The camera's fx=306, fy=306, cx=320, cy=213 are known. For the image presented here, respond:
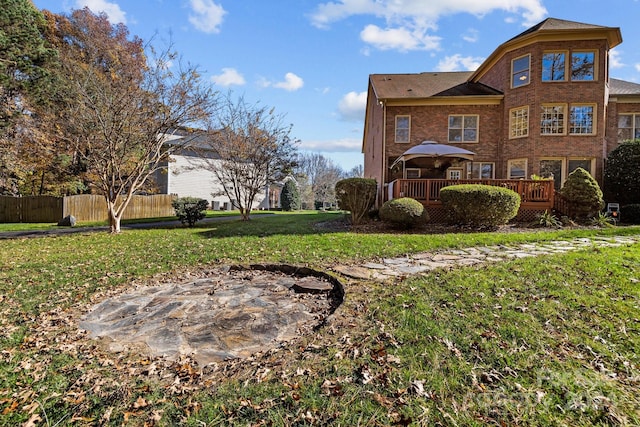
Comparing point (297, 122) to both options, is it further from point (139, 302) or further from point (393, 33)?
point (139, 302)

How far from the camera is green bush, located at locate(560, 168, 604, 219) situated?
31.9 feet

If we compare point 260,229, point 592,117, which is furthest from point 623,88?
point 260,229

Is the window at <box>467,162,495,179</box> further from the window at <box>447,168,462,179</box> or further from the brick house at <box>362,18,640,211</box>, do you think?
the window at <box>447,168,462,179</box>

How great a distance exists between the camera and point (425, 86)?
16156 mm

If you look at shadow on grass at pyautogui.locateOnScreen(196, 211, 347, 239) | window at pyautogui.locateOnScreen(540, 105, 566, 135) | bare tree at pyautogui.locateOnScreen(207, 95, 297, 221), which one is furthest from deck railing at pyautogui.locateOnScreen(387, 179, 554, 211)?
bare tree at pyautogui.locateOnScreen(207, 95, 297, 221)

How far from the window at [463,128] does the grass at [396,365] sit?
1153 cm

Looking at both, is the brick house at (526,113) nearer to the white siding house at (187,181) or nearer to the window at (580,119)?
the window at (580,119)

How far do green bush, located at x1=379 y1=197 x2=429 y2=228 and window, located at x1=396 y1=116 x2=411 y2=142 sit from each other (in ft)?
22.4

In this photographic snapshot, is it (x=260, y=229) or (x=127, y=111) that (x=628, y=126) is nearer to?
(x=260, y=229)

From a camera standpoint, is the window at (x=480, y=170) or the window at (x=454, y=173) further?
the window at (x=454, y=173)

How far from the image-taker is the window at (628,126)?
46.3 ft

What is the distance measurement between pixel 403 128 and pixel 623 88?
10753mm

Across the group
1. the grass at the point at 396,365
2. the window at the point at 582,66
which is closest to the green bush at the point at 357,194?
the grass at the point at 396,365

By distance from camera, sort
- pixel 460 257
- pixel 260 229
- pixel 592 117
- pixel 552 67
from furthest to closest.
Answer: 1. pixel 552 67
2. pixel 592 117
3. pixel 260 229
4. pixel 460 257
